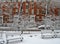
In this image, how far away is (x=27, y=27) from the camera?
1093cm

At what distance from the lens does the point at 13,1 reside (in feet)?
39.0

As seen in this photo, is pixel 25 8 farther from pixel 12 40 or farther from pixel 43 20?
pixel 12 40

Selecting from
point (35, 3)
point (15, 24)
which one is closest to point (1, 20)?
point (15, 24)

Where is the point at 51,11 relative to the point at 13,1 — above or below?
below

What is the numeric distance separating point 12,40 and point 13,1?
18.1 feet

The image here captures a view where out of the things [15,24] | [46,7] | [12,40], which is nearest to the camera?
[12,40]

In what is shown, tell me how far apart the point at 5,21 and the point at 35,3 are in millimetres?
2531

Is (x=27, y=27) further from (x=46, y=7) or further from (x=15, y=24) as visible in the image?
(x=46, y=7)

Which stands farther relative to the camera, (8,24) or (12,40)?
(8,24)

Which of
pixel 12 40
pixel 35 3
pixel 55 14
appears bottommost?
pixel 12 40

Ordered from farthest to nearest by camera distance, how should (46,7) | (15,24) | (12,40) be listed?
(46,7) → (15,24) → (12,40)

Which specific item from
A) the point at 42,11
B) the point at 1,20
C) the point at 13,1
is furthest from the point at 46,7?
the point at 1,20

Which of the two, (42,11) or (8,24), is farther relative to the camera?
(42,11)

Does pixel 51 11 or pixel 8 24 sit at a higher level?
pixel 51 11
